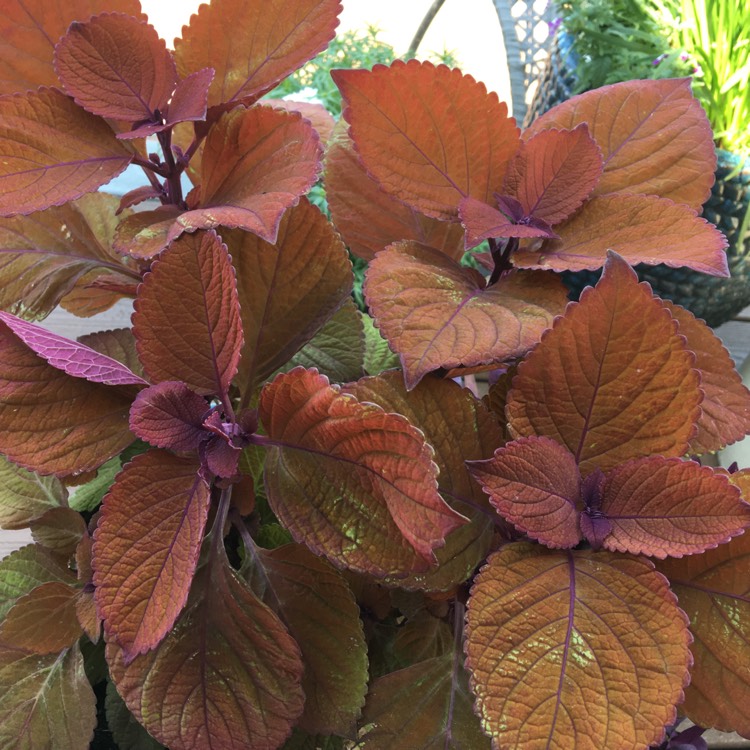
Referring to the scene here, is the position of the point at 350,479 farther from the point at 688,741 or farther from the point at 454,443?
the point at 688,741

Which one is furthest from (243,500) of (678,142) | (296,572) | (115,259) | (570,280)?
(570,280)

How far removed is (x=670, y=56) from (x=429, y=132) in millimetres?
682

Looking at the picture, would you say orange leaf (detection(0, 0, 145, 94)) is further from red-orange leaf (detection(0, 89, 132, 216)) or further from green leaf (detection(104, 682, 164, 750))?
green leaf (detection(104, 682, 164, 750))

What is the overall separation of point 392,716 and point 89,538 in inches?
6.3

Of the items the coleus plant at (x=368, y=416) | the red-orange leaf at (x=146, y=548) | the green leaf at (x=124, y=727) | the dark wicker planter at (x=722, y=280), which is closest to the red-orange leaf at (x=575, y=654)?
the coleus plant at (x=368, y=416)

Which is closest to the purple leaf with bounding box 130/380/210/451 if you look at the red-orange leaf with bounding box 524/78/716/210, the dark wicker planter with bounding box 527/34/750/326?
the red-orange leaf with bounding box 524/78/716/210

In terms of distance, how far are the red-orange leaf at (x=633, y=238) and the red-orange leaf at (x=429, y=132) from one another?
4 centimetres

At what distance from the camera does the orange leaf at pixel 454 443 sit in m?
0.30

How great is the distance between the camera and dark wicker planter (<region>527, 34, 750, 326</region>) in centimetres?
75

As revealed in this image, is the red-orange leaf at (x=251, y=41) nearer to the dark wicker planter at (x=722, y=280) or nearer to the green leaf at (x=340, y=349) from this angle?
the green leaf at (x=340, y=349)

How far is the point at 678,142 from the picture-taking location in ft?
1.16

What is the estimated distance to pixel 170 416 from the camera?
0.29 m

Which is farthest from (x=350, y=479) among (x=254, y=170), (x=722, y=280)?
(x=722, y=280)

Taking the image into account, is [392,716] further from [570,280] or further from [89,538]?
[570,280]
